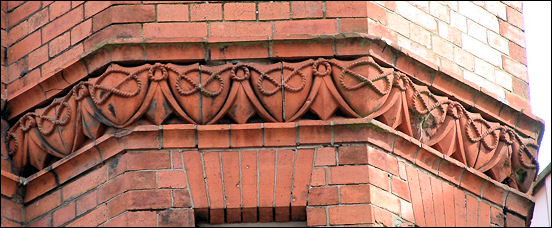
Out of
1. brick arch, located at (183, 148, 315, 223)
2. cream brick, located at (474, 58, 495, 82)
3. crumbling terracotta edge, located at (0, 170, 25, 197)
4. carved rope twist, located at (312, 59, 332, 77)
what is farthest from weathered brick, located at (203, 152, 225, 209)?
cream brick, located at (474, 58, 495, 82)

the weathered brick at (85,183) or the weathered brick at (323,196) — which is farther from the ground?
the weathered brick at (85,183)

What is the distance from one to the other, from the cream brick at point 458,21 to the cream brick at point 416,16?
19cm

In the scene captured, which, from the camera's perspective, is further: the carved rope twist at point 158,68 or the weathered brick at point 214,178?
the carved rope twist at point 158,68

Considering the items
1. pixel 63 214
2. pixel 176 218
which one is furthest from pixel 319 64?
pixel 63 214

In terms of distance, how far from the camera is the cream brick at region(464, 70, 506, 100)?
11.4m

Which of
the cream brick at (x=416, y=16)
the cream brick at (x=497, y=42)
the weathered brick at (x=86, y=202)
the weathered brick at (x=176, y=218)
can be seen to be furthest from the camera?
the cream brick at (x=497, y=42)

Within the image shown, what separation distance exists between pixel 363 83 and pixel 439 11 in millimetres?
1096

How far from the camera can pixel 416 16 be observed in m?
11.4

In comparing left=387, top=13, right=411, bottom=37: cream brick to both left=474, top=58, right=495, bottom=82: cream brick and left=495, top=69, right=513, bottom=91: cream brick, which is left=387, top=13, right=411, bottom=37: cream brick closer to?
left=474, top=58, right=495, bottom=82: cream brick

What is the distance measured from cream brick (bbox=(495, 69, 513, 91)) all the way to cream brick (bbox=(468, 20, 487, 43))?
246mm

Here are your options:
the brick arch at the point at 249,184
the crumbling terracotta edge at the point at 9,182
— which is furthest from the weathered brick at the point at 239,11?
the crumbling terracotta edge at the point at 9,182

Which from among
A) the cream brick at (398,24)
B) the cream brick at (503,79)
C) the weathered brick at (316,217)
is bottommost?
the weathered brick at (316,217)

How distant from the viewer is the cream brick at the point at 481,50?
11578 mm

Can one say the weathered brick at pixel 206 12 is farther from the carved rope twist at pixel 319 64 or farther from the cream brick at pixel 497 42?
the cream brick at pixel 497 42
